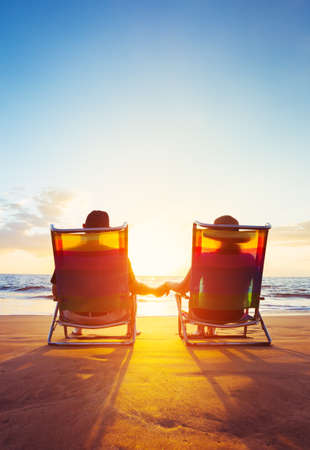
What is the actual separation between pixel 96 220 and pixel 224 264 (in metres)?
1.87

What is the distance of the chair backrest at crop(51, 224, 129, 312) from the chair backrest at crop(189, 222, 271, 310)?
942 millimetres

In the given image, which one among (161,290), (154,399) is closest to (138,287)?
(161,290)

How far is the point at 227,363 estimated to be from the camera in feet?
9.39

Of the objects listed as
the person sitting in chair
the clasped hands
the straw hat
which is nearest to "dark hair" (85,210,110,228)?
the person sitting in chair

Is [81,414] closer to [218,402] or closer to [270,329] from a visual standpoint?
[218,402]

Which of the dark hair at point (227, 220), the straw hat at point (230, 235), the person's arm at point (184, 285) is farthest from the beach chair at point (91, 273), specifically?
the dark hair at point (227, 220)

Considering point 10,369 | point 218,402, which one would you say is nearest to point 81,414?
point 218,402

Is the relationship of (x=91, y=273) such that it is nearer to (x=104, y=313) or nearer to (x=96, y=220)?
(x=104, y=313)

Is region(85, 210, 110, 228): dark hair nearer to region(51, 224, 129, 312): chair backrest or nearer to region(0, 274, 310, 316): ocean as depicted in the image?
region(51, 224, 129, 312): chair backrest

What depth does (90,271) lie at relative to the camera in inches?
143

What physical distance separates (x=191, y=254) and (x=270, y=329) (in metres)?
2.89

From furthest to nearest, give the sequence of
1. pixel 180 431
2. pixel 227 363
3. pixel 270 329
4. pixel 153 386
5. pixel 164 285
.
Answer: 1. pixel 270 329
2. pixel 164 285
3. pixel 227 363
4. pixel 153 386
5. pixel 180 431

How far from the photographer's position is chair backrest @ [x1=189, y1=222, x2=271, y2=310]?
3.62 metres

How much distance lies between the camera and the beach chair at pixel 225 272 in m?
3.62
